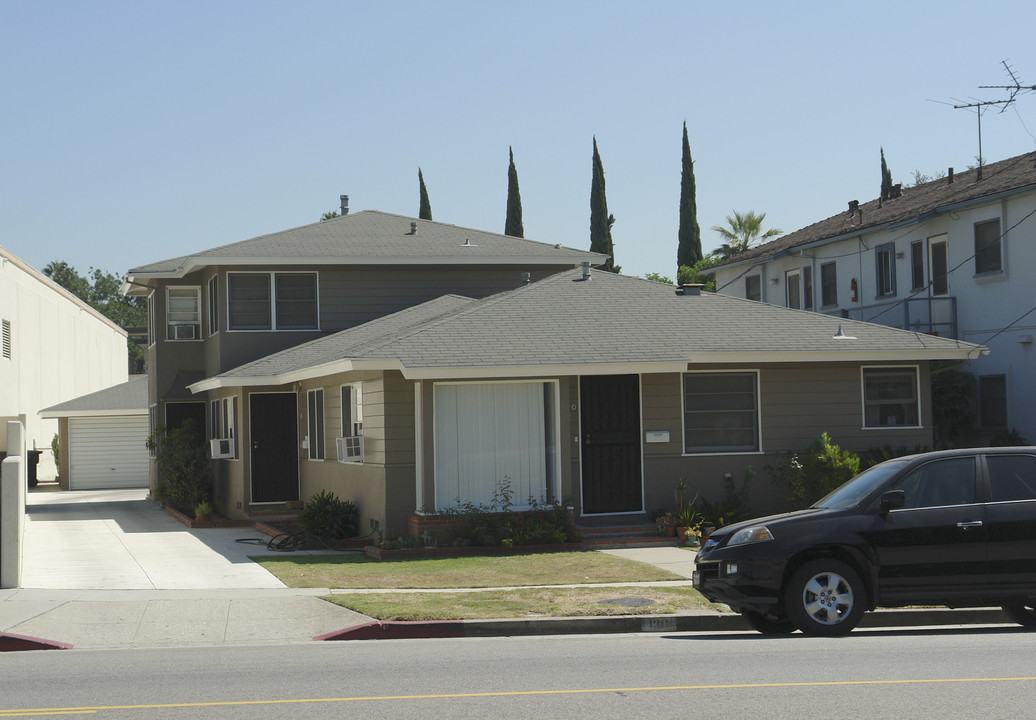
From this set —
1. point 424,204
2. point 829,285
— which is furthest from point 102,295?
point 829,285

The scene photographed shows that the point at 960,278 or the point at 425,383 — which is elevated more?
the point at 960,278

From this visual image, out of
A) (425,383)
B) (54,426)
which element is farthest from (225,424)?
(54,426)

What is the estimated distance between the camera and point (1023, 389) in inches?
947

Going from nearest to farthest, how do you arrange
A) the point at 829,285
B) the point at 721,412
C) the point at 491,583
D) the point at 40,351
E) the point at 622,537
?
1. the point at 491,583
2. the point at 622,537
3. the point at 721,412
4. the point at 829,285
5. the point at 40,351

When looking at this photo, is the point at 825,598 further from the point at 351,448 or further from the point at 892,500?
the point at 351,448

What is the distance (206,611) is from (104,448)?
28793 mm

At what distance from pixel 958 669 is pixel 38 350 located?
1698 inches

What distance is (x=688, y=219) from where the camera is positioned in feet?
171

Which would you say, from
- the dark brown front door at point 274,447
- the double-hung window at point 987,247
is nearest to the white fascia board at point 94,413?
the dark brown front door at point 274,447

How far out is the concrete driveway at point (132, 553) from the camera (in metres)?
15.0

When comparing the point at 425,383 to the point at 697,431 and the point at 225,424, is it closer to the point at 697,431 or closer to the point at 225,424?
the point at 697,431

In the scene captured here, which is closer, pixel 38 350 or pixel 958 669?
pixel 958 669

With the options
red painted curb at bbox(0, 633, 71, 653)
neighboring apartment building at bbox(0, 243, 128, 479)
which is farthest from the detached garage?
red painted curb at bbox(0, 633, 71, 653)

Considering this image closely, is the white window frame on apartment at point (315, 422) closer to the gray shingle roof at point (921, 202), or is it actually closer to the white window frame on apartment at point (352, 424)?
the white window frame on apartment at point (352, 424)
